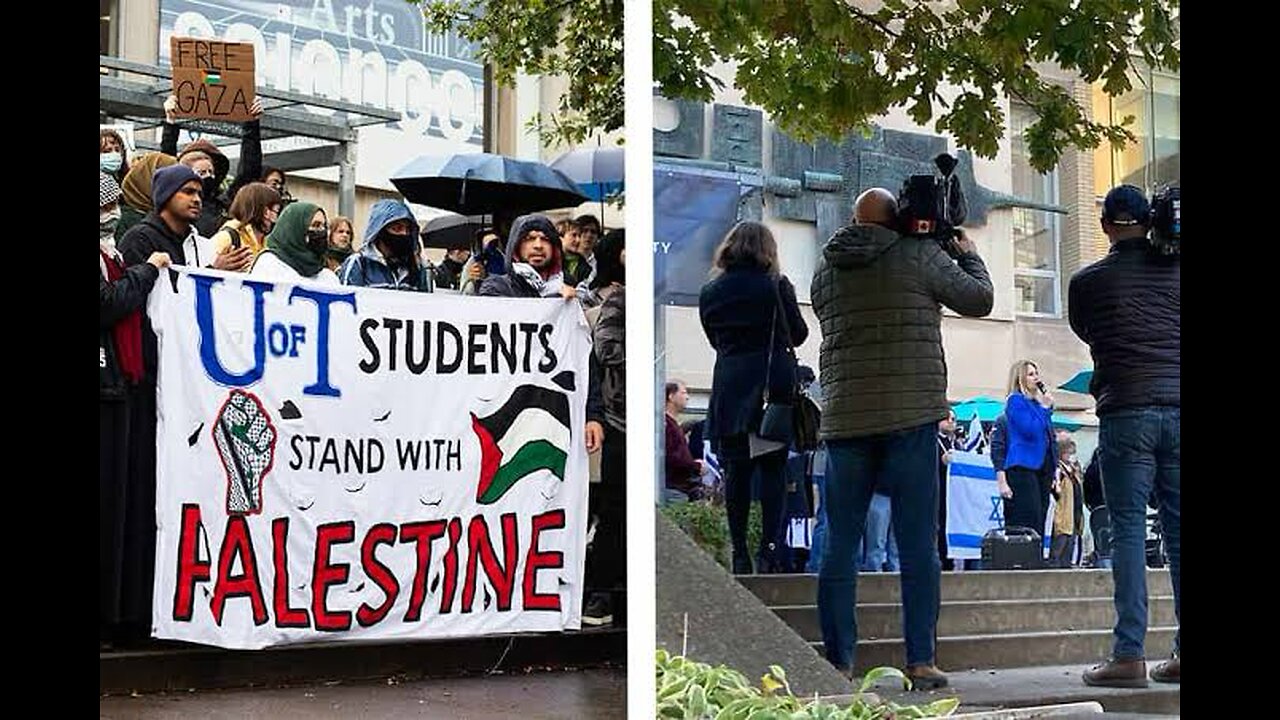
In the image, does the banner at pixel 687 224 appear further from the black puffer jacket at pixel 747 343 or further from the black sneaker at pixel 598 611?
the black sneaker at pixel 598 611

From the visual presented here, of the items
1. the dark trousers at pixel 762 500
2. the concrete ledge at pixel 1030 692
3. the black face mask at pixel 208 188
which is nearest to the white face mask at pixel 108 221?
the black face mask at pixel 208 188

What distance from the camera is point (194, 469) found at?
4.50m

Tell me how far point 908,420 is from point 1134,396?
66 cm

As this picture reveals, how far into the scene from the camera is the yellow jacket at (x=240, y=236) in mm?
4652

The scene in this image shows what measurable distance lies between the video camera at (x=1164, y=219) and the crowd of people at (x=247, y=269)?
1.76 m

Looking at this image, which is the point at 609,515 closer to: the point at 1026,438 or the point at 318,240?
the point at 318,240

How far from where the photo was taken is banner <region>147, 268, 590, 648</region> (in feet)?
14.8

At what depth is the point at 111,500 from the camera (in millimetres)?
4414

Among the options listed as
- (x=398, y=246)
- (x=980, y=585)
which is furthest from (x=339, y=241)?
(x=980, y=585)

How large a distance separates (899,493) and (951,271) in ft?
2.23

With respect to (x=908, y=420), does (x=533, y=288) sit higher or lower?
higher

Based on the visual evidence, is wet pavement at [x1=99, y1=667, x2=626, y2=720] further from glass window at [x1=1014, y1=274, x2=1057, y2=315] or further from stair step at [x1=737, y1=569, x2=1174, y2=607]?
glass window at [x1=1014, y1=274, x2=1057, y2=315]

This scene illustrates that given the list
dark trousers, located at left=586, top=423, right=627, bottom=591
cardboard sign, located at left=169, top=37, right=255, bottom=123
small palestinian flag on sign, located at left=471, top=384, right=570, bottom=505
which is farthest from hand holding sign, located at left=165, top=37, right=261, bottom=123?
dark trousers, located at left=586, top=423, right=627, bottom=591
